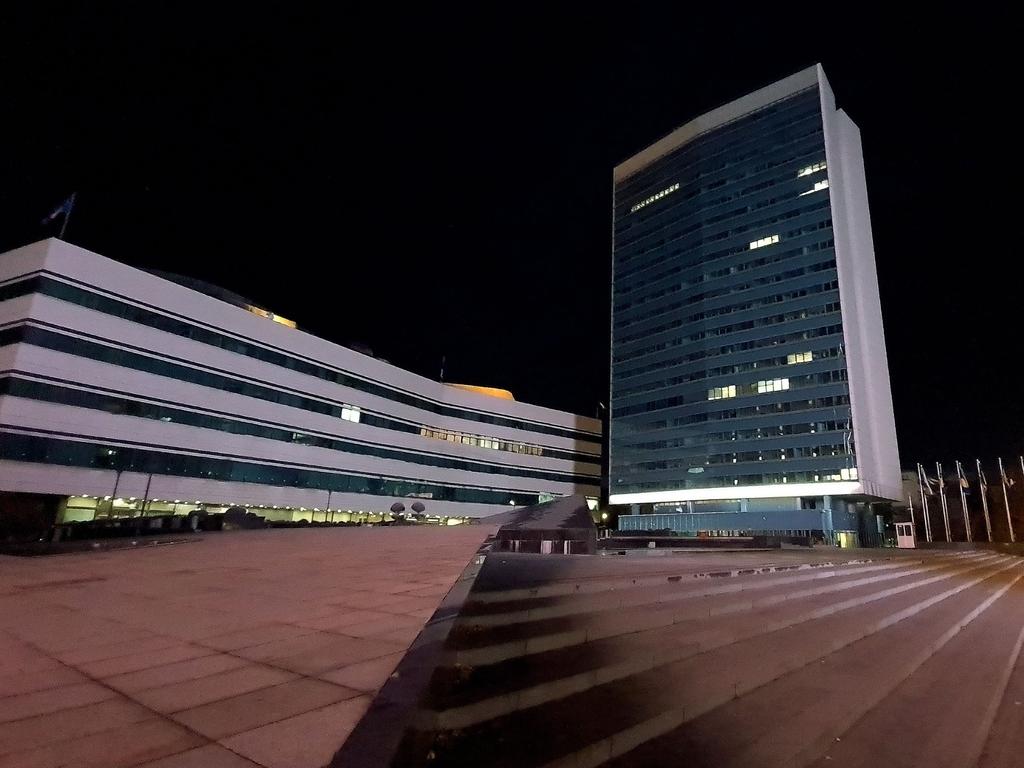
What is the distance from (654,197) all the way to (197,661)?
118m

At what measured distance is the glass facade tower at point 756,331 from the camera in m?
76.9

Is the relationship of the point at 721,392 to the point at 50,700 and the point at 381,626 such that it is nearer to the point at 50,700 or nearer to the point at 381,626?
→ the point at 381,626

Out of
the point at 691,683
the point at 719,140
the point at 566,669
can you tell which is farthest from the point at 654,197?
the point at 566,669

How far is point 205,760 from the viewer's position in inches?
109

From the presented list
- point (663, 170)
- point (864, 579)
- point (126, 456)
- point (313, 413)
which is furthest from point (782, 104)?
point (126, 456)

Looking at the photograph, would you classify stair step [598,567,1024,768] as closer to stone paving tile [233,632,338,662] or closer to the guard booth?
stone paving tile [233,632,338,662]

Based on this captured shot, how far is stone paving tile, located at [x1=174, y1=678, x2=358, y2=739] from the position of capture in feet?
10.6

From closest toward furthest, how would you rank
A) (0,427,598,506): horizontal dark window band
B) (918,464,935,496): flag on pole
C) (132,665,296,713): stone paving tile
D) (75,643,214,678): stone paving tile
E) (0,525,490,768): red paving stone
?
(0,525,490,768): red paving stone, (132,665,296,713): stone paving tile, (75,643,214,678): stone paving tile, (0,427,598,506): horizontal dark window band, (918,464,935,496): flag on pole

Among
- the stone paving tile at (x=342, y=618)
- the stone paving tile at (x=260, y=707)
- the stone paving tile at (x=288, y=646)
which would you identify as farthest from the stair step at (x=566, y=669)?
the stone paving tile at (x=342, y=618)

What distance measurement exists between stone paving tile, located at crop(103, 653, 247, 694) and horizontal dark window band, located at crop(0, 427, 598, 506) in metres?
48.1

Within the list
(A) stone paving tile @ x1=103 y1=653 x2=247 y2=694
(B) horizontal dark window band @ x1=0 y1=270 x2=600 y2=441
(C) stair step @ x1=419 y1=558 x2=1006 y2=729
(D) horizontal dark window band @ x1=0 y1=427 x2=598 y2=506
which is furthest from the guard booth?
(A) stone paving tile @ x1=103 y1=653 x2=247 y2=694

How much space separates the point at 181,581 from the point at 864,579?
52.8 ft

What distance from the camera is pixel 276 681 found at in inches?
157

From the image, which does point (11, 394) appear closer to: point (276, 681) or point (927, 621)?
point (276, 681)
